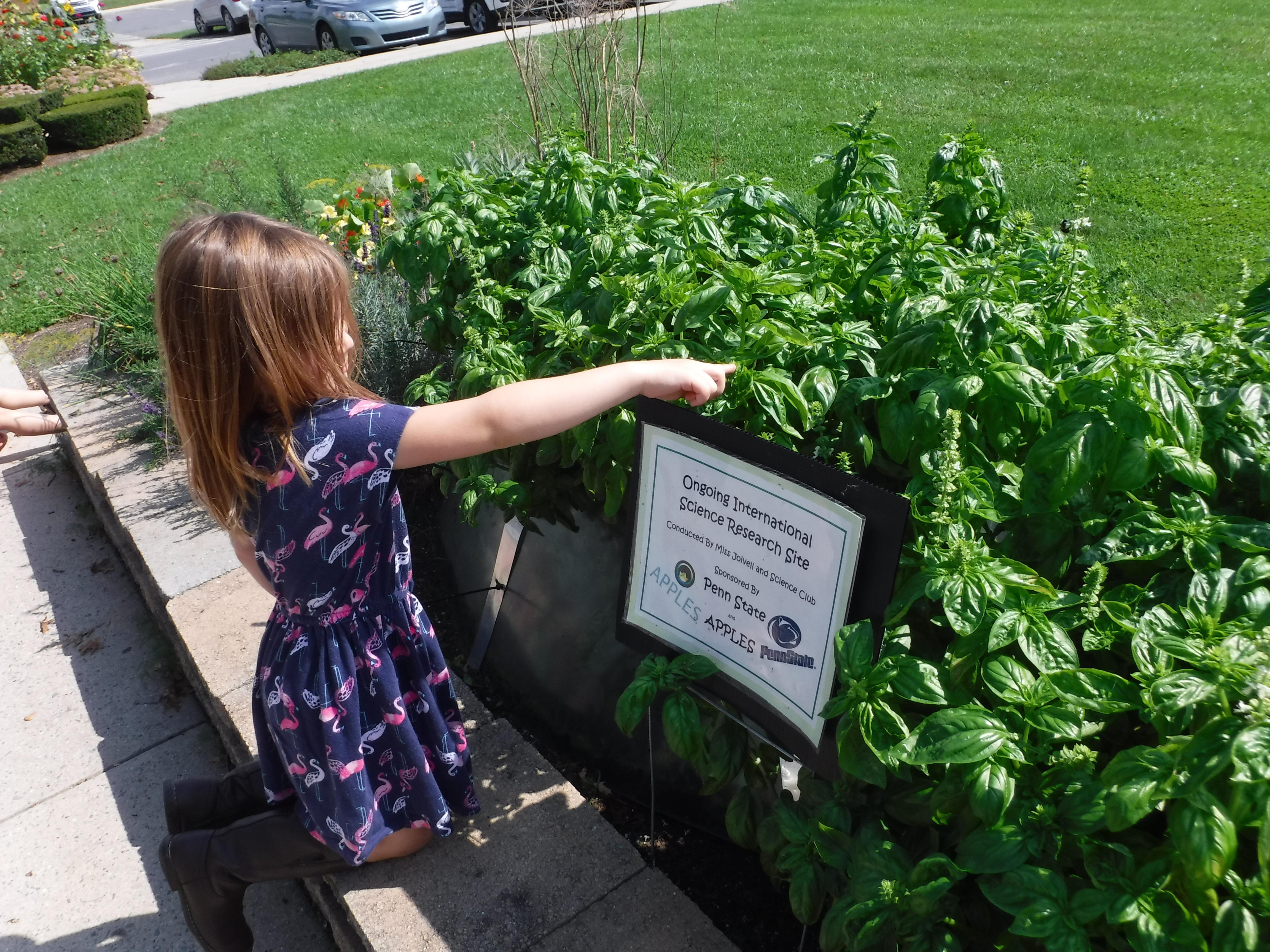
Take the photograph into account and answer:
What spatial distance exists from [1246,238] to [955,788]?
481 cm

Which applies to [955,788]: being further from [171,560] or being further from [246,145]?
[246,145]

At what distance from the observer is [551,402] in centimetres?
178

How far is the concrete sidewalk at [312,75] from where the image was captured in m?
14.6

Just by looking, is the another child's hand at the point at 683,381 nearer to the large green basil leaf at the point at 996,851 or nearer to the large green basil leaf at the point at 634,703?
the large green basil leaf at the point at 634,703

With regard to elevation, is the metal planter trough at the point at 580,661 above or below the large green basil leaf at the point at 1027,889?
below

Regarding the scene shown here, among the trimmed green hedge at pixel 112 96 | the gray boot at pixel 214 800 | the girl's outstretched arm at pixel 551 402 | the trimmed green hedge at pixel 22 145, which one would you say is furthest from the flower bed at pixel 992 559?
the trimmed green hedge at pixel 112 96

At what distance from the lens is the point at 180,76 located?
19391 millimetres

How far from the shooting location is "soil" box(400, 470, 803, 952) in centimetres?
223

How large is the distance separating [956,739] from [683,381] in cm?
80

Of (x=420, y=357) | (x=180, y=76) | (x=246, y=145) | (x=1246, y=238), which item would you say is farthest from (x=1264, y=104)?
(x=180, y=76)

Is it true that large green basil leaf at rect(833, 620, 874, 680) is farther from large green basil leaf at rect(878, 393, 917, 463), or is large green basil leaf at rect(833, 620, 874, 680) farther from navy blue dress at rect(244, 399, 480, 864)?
navy blue dress at rect(244, 399, 480, 864)

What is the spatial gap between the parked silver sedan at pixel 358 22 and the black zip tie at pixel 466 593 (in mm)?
15902

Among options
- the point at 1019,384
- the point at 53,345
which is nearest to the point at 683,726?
the point at 1019,384

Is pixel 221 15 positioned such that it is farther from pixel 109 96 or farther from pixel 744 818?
pixel 744 818
